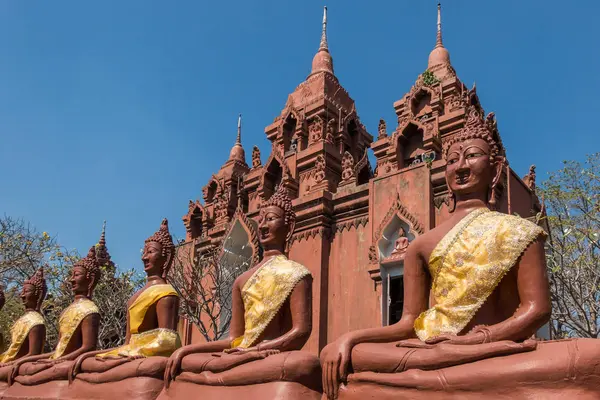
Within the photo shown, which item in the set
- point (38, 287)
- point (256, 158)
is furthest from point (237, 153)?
point (38, 287)

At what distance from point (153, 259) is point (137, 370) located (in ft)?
4.95

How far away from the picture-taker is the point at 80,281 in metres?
7.68

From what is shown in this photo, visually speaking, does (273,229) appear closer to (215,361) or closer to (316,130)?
(215,361)

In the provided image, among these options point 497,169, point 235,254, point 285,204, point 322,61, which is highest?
point 322,61

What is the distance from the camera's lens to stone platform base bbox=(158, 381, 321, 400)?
4199 millimetres

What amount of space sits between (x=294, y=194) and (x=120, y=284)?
6.97 m

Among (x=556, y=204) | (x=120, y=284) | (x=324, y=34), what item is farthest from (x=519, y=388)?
(x=324, y=34)

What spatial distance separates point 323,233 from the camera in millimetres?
16547

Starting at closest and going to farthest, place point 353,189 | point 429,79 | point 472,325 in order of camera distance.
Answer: point 472,325
point 353,189
point 429,79

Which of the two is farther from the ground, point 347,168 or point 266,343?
point 347,168

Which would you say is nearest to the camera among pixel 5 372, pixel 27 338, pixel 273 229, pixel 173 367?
pixel 173 367

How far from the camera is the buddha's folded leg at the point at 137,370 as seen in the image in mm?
5328

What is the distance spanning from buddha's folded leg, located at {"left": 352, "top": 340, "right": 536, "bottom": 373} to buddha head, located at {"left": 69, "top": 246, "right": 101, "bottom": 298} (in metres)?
4.94

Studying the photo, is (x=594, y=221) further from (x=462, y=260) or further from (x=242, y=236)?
(x=462, y=260)
